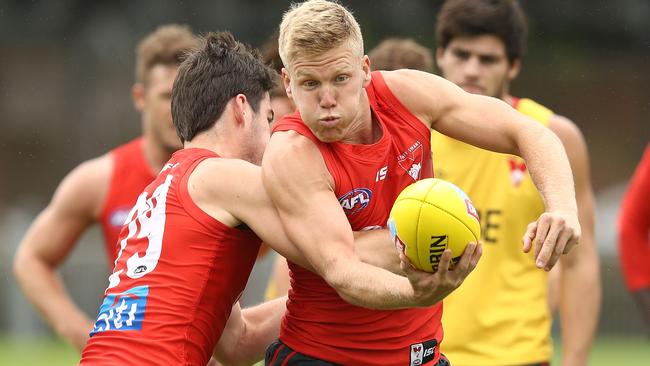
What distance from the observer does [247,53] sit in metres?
5.52

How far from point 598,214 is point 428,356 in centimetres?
1438

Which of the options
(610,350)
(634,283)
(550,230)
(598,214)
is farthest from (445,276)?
(598,214)

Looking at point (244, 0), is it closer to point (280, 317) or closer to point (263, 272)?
point (263, 272)

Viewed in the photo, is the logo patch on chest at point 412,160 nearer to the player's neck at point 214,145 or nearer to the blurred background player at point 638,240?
the player's neck at point 214,145

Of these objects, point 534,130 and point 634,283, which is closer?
point 534,130

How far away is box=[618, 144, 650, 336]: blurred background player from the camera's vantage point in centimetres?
804

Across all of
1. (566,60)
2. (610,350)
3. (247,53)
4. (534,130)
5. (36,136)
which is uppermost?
(566,60)

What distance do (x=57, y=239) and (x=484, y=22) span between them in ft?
10.6

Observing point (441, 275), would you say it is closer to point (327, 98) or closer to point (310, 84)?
point (327, 98)

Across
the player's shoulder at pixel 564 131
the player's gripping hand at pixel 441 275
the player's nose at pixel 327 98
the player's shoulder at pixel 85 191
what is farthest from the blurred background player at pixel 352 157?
the player's shoulder at pixel 85 191

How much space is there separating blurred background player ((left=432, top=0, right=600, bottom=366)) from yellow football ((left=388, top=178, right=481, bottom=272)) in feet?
8.40

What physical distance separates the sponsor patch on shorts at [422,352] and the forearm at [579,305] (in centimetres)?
214

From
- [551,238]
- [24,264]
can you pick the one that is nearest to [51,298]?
[24,264]

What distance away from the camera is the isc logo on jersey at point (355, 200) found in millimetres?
4906
